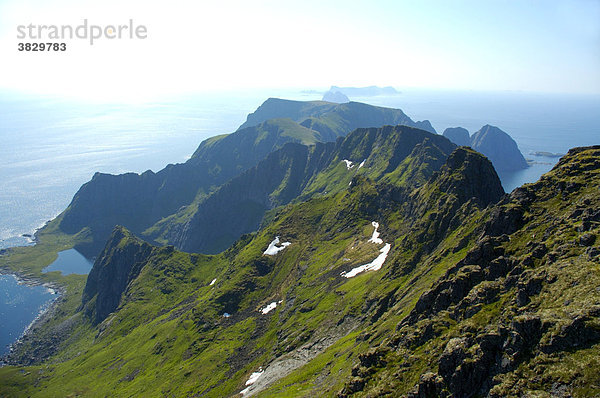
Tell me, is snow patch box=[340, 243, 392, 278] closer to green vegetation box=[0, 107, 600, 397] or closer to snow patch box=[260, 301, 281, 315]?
green vegetation box=[0, 107, 600, 397]

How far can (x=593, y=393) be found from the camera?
2739 centimetres

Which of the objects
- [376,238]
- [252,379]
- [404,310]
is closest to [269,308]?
[252,379]

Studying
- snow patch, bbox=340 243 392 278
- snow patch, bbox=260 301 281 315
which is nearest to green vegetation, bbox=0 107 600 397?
snow patch, bbox=260 301 281 315

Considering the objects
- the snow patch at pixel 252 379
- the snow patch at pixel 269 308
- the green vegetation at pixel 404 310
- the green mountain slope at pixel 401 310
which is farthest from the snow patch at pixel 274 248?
the snow patch at pixel 252 379

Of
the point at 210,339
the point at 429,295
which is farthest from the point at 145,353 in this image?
the point at 429,295

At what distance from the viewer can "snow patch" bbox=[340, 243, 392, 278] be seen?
11878 cm

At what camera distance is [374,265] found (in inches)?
4732

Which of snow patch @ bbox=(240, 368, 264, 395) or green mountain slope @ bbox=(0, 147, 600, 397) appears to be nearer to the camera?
green mountain slope @ bbox=(0, 147, 600, 397)

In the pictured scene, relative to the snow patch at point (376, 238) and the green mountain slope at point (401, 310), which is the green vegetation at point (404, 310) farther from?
the snow patch at point (376, 238)

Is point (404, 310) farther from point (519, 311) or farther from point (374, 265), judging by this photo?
point (374, 265)

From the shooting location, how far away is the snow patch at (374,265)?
390 ft

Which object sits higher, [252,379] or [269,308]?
[252,379]

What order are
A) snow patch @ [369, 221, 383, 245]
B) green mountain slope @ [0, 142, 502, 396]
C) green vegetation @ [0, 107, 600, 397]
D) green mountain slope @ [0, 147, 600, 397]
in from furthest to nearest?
snow patch @ [369, 221, 383, 245], green mountain slope @ [0, 142, 502, 396], green mountain slope @ [0, 147, 600, 397], green vegetation @ [0, 107, 600, 397]

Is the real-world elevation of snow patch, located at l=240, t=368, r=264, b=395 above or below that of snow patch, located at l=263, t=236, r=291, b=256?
below
